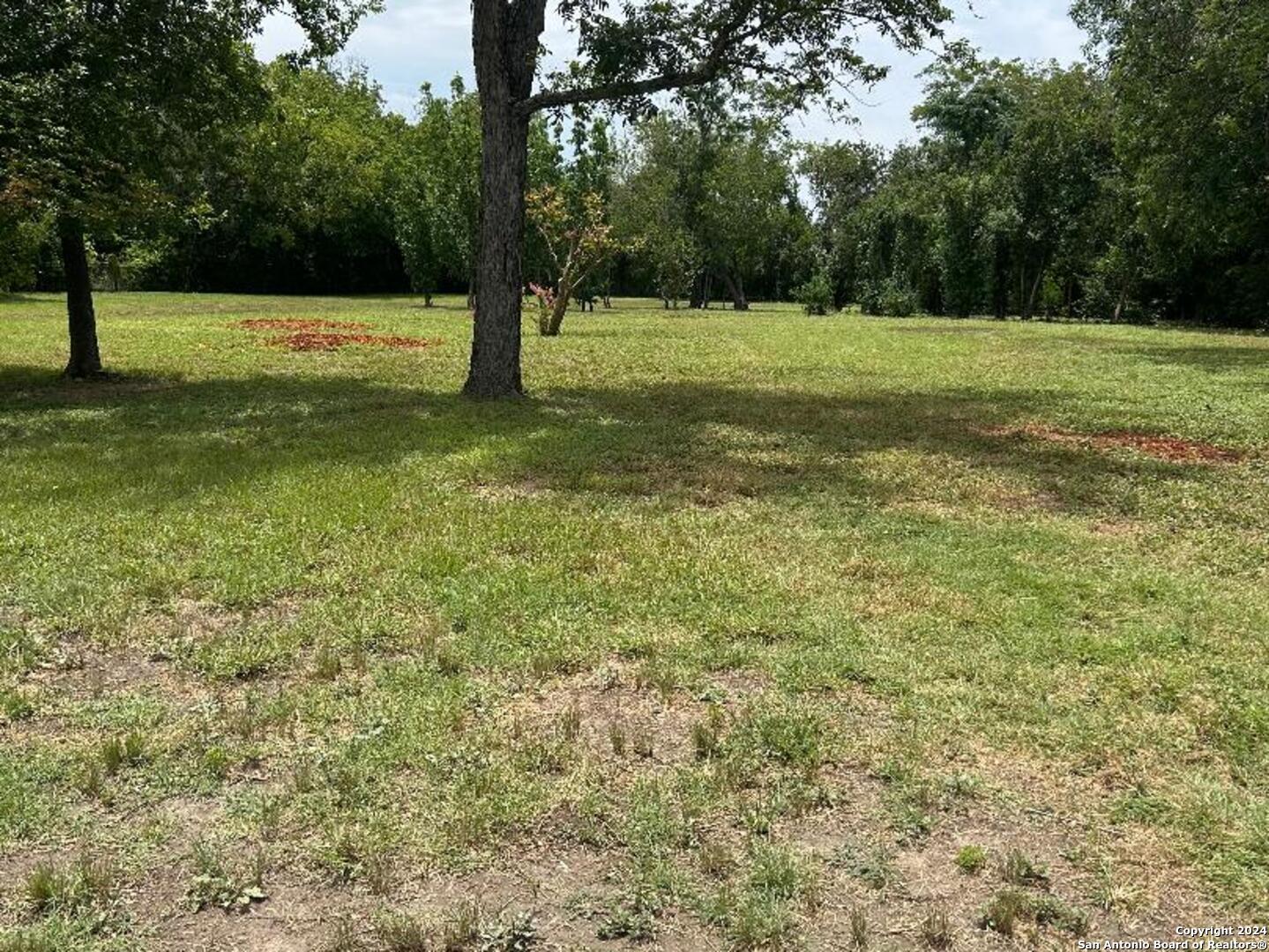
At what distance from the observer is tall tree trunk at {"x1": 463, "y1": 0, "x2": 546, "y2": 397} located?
1151cm

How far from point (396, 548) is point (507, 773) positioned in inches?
108

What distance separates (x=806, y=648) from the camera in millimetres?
4352

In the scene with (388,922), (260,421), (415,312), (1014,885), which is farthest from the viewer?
(415,312)

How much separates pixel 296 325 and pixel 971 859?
922 inches

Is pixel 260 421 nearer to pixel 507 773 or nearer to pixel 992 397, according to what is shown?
pixel 507 773

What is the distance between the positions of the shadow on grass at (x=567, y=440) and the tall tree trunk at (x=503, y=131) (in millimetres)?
1595

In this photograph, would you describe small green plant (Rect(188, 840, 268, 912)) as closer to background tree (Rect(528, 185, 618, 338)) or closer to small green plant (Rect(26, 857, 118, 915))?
small green plant (Rect(26, 857, 118, 915))

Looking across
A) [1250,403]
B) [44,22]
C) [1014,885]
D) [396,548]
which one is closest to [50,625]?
[396,548]

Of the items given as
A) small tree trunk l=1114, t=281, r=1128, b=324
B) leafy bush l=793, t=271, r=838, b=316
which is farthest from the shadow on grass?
leafy bush l=793, t=271, r=838, b=316

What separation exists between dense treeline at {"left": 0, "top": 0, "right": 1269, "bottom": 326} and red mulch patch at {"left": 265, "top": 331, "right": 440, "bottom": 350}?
2.80 meters

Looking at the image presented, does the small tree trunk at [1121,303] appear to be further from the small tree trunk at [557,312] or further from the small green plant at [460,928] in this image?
the small green plant at [460,928]

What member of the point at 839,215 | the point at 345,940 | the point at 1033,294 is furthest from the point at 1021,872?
the point at 839,215

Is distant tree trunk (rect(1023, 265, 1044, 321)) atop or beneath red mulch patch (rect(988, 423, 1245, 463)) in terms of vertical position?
atop

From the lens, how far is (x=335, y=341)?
19.5 m
